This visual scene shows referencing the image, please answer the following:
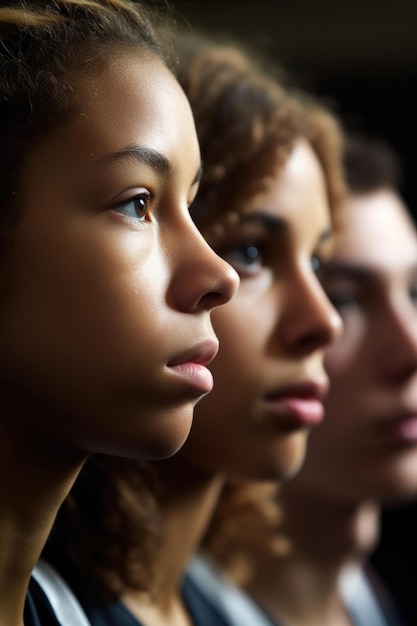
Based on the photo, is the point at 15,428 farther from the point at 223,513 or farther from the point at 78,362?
the point at 223,513

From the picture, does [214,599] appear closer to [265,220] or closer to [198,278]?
[265,220]

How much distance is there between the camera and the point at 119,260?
512 mm

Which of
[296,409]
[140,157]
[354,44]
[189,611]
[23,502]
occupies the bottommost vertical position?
[189,611]

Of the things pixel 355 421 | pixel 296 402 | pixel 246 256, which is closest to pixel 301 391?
pixel 296 402

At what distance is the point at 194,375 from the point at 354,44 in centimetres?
146

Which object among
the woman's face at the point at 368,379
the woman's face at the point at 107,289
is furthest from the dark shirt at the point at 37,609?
the woman's face at the point at 368,379

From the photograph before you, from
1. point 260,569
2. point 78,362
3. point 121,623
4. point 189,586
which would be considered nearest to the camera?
point 78,362

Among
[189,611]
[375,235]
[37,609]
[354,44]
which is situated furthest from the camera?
[354,44]

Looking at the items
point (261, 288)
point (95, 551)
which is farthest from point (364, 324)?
point (95, 551)

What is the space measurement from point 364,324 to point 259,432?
11.0 inches

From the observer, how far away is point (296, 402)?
0.74m

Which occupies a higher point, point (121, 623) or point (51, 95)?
point (51, 95)

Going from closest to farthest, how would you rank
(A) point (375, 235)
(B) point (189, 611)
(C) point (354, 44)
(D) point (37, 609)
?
1. (D) point (37, 609)
2. (B) point (189, 611)
3. (A) point (375, 235)
4. (C) point (354, 44)

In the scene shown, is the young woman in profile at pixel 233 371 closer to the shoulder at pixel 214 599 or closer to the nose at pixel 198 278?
the shoulder at pixel 214 599
